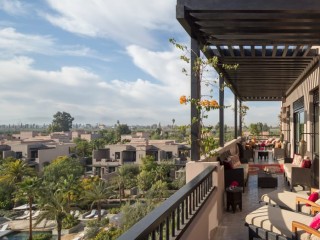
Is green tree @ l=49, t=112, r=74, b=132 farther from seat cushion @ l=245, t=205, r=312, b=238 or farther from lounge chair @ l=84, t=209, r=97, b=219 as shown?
seat cushion @ l=245, t=205, r=312, b=238

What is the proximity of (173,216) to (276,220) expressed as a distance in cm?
155

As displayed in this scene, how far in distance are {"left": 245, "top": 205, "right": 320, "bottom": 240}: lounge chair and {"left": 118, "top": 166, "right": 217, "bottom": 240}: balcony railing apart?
0.65m

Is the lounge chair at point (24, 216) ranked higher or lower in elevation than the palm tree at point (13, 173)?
lower

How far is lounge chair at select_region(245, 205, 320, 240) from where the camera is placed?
3080mm

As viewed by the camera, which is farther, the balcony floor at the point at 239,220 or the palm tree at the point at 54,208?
the palm tree at the point at 54,208

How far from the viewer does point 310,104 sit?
905cm

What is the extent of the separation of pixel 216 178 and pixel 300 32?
273 cm

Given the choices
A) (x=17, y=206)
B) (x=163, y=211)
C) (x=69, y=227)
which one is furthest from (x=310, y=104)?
(x=17, y=206)

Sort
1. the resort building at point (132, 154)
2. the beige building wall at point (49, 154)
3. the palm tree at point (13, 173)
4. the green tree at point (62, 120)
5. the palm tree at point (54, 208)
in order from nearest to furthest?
the palm tree at point (54, 208)
the palm tree at point (13, 173)
the beige building wall at point (49, 154)
the resort building at point (132, 154)
the green tree at point (62, 120)

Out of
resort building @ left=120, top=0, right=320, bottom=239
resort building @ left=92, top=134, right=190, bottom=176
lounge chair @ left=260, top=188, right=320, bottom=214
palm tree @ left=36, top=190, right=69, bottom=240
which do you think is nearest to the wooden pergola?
resort building @ left=120, top=0, right=320, bottom=239

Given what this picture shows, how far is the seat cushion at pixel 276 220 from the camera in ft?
10.8

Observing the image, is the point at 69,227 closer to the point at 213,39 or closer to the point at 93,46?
the point at 93,46

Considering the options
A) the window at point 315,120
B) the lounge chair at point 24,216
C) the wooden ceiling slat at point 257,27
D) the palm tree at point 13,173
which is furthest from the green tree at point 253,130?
the palm tree at point 13,173

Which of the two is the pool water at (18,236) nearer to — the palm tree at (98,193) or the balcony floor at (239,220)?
the palm tree at (98,193)
